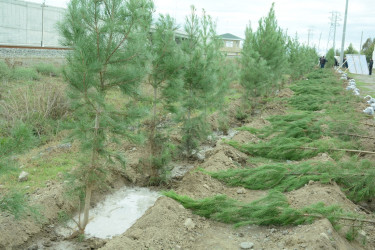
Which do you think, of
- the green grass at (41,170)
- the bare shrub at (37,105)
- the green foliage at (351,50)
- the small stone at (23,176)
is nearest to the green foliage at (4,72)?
the bare shrub at (37,105)

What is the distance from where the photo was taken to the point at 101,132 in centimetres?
541

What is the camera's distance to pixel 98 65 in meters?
4.94

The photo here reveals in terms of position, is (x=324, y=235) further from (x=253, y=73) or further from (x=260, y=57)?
(x=260, y=57)

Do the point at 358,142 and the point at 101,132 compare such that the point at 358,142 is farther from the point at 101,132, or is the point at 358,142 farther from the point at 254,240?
the point at 101,132

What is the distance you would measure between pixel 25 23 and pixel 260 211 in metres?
20.1

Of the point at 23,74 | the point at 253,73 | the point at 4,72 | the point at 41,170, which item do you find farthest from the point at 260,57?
the point at 41,170

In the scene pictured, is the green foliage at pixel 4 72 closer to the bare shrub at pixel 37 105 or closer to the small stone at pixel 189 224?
the bare shrub at pixel 37 105

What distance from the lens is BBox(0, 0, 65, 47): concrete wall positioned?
65.3ft

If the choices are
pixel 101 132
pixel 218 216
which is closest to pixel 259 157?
pixel 218 216

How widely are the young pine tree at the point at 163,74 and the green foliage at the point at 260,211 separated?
2184mm

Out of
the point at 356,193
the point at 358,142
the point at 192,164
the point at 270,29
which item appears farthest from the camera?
the point at 270,29

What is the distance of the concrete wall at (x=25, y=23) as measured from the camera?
1991 centimetres

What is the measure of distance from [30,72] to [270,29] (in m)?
10.3

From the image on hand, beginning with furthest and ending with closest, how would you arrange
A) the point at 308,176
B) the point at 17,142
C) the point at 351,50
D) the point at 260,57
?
the point at 351,50
the point at 260,57
the point at 308,176
the point at 17,142
